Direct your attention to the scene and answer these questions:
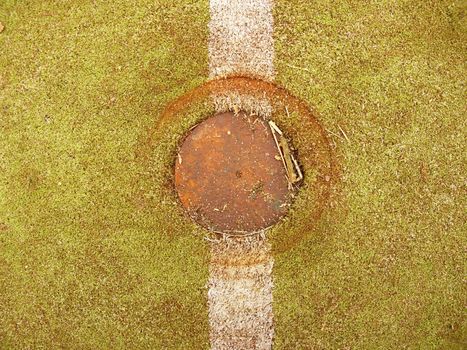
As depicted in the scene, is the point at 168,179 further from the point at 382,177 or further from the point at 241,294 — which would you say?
the point at 382,177

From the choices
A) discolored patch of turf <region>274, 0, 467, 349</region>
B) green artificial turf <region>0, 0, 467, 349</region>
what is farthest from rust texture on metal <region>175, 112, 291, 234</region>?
discolored patch of turf <region>274, 0, 467, 349</region>

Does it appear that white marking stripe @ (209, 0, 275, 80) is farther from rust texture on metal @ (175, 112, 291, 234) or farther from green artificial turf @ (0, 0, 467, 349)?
rust texture on metal @ (175, 112, 291, 234)

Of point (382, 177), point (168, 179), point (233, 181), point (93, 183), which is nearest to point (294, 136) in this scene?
point (233, 181)

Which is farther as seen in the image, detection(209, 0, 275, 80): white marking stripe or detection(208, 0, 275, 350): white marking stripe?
detection(209, 0, 275, 80): white marking stripe

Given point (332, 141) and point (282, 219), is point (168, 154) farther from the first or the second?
point (332, 141)

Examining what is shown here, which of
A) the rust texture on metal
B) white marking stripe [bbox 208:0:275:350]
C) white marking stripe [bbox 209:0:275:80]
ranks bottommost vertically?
white marking stripe [bbox 208:0:275:350]

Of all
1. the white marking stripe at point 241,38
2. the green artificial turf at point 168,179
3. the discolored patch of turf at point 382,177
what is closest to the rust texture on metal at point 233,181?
the green artificial turf at point 168,179
